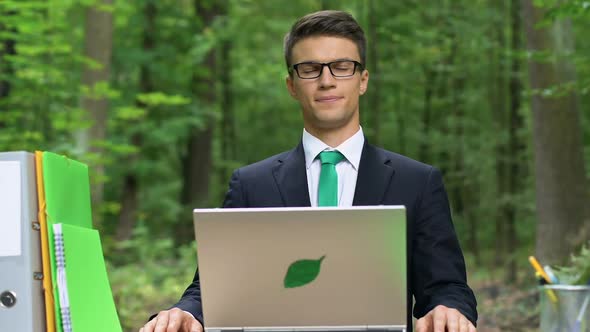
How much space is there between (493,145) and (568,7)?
43.4ft

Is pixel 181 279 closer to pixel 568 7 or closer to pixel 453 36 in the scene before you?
pixel 453 36

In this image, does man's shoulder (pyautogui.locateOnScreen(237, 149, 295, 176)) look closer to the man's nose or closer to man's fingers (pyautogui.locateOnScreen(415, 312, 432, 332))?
the man's nose

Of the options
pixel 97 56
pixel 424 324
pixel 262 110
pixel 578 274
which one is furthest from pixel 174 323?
pixel 262 110

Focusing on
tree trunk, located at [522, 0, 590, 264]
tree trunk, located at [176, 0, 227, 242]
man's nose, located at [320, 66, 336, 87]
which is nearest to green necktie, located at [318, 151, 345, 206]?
man's nose, located at [320, 66, 336, 87]

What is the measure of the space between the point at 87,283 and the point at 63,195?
252mm

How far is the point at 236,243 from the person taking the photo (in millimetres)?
2262

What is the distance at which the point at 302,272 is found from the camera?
226 cm

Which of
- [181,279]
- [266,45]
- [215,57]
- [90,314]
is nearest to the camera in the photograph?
[90,314]

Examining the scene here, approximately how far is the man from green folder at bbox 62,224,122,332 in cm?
30

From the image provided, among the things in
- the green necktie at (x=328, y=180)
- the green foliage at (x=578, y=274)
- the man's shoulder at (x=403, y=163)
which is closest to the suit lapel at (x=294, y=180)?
the green necktie at (x=328, y=180)

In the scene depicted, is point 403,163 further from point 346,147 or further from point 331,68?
point 331,68

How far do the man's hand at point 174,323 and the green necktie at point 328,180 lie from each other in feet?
1.94

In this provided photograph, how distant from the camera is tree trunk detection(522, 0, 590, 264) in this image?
10.1m

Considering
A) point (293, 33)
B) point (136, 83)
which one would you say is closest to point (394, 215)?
point (293, 33)
